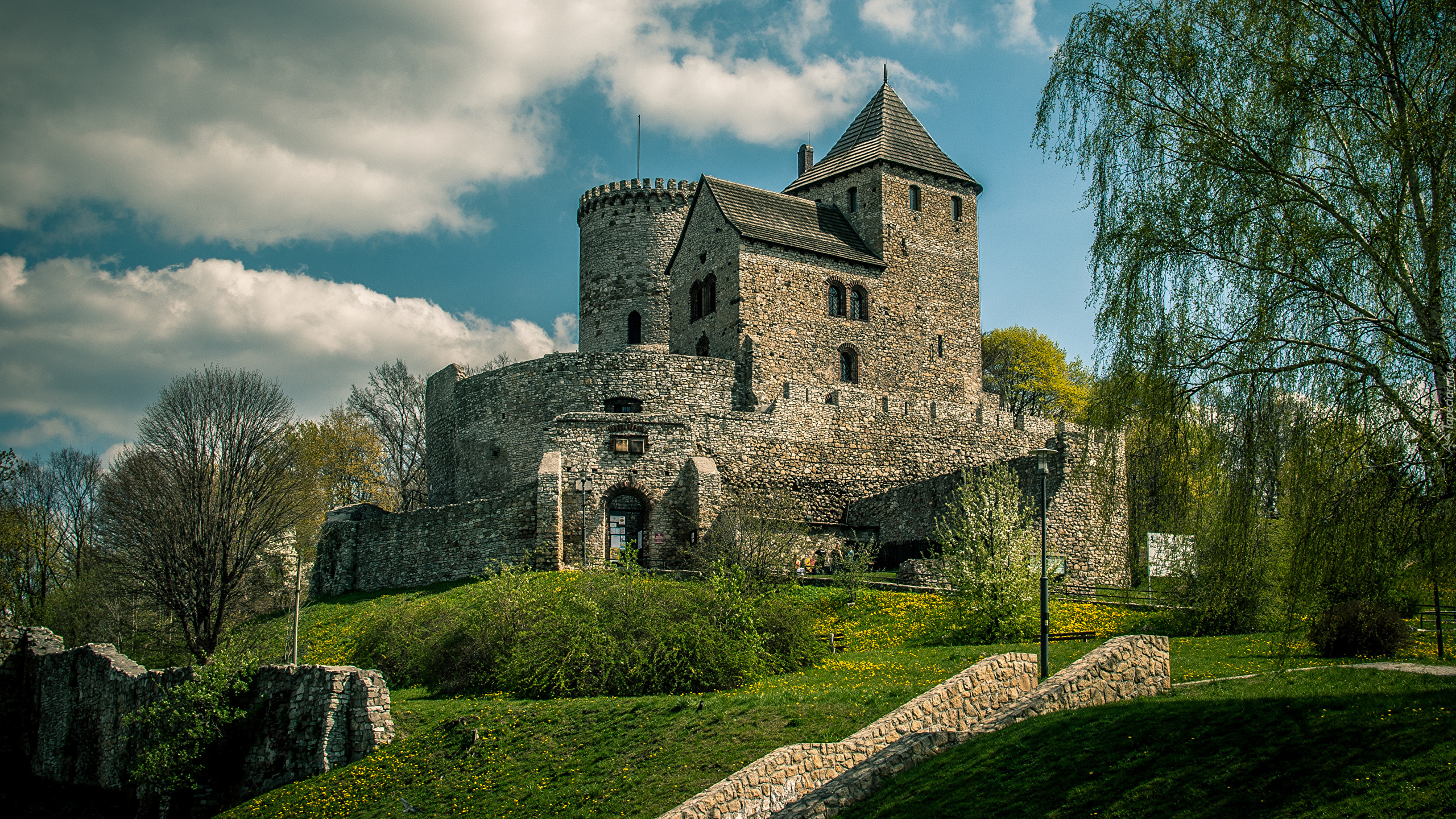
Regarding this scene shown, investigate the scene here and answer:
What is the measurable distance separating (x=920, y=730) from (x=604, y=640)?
6.88m

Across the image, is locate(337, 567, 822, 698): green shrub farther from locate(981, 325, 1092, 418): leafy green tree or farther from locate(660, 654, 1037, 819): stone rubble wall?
locate(981, 325, 1092, 418): leafy green tree

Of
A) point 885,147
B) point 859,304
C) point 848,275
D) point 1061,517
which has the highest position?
point 885,147

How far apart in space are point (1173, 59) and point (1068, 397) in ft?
134

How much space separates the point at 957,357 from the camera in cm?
3734

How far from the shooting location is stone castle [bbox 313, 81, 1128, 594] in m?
27.5

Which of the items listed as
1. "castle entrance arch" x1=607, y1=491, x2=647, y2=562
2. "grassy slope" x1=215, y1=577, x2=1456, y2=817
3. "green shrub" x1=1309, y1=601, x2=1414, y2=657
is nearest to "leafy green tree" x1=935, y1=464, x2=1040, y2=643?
"grassy slope" x1=215, y1=577, x2=1456, y2=817

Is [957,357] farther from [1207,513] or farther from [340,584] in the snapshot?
[1207,513]

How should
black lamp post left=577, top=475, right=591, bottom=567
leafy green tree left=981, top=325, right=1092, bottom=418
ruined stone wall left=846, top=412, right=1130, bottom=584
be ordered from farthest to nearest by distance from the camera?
leafy green tree left=981, top=325, right=1092, bottom=418 < black lamp post left=577, top=475, right=591, bottom=567 < ruined stone wall left=846, top=412, right=1130, bottom=584

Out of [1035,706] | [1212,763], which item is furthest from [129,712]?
[1212,763]

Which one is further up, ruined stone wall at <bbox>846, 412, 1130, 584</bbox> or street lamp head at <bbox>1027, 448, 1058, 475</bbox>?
street lamp head at <bbox>1027, 448, 1058, 475</bbox>

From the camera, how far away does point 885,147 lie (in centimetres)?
3756

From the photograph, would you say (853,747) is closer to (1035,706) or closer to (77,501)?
(1035,706)

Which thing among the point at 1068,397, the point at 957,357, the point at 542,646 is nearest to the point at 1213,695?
the point at 542,646

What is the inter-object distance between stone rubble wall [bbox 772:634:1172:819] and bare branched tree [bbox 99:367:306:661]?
20.1 meters
